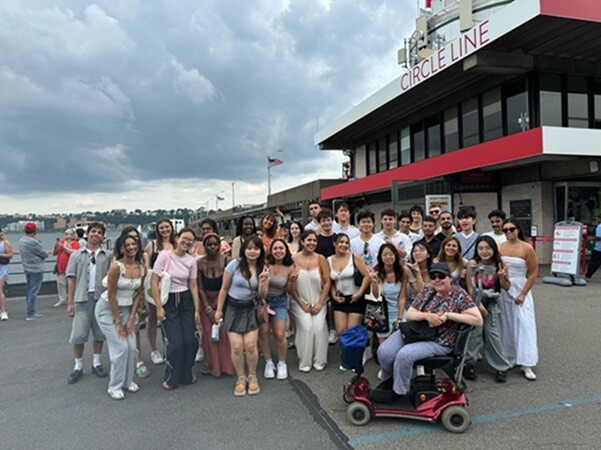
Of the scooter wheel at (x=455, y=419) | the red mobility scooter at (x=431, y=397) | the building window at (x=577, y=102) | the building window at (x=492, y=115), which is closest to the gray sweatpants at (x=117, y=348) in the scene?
the red mobility scooter at (x=431, y=397)

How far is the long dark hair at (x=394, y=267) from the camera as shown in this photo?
462 centimetres

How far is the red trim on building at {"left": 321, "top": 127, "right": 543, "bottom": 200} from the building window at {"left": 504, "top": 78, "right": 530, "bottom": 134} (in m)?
1.54

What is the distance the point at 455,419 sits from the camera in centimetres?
334

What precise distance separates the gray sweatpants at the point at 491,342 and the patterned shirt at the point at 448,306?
103 centimetres

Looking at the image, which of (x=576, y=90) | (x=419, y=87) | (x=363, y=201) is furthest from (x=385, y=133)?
(x=576, y=90)

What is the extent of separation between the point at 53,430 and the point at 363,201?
2108 cm

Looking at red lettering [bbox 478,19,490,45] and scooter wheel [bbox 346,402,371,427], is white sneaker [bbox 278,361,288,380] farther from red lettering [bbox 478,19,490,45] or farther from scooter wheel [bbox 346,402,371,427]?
red lettering [bbox 478,19,490,45]

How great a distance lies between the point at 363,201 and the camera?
23656 millimetres

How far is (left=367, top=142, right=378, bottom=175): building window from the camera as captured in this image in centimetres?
2292

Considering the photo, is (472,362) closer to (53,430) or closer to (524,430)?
(524,430)

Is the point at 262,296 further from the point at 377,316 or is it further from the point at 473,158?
the point at 473,158

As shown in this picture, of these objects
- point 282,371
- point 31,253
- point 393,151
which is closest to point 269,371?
point 282,371

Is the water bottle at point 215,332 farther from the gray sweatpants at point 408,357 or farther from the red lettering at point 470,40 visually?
the red lettering at point 470,40

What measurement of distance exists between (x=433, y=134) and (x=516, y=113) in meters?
4.40
